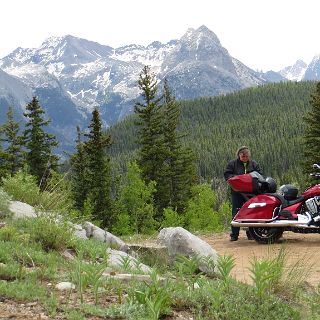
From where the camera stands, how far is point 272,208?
10656 mm

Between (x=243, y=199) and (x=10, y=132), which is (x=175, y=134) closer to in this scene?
(x=10, y=132)

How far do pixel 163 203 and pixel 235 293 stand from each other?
33848 mm

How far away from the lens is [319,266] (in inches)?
319

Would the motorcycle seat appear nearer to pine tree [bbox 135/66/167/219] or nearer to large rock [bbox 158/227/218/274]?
large rock [bbox 158/227/218/274]

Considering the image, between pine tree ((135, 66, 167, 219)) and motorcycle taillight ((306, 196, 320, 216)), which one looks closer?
motorcycle taillight ((306, 196, 320, 216))

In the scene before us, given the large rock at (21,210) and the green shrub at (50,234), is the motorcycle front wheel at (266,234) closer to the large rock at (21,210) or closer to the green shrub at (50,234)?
the large rock at (21,210)

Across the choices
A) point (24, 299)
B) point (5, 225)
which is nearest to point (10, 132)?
point (5, 225)

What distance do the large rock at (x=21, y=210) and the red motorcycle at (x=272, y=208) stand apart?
16.0 feet

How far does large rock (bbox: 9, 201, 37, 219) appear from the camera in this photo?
7615 mm

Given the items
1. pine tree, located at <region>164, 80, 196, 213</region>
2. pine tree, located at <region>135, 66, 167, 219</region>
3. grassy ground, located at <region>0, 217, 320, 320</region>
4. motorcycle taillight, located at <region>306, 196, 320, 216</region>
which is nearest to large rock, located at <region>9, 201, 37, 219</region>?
→ grassy ground, located at <region>0, 217, 320, 320</region>

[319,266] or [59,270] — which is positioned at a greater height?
[59,270]

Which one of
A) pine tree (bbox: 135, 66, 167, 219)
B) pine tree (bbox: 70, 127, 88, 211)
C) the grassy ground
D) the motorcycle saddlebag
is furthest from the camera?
pine tree (bbox: 70, 127, 88, 211)

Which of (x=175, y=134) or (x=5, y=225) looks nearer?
(x=5, y=225)

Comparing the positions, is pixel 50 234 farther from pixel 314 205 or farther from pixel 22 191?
pixel 314 205
